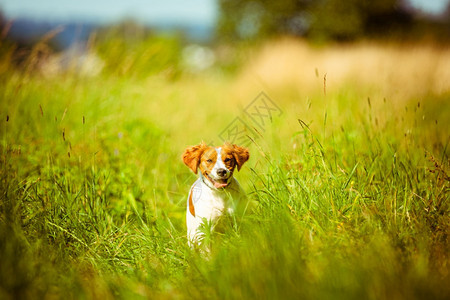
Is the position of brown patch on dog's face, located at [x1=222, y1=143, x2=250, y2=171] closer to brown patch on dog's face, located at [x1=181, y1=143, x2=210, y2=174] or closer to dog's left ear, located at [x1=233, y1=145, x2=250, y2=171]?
dog's left ear, located at [x1=233, y1=145, x2=250, y2=171]

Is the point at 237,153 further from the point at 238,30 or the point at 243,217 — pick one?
the point at 238,30

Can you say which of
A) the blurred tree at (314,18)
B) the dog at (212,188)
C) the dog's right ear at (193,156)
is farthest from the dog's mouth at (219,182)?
the blurred tree at (314,18)

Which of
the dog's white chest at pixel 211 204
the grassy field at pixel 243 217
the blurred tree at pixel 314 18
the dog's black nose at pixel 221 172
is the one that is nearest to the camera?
the grassy field at pixel 243 217

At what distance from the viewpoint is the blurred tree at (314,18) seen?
11.1m

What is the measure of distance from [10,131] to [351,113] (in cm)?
335

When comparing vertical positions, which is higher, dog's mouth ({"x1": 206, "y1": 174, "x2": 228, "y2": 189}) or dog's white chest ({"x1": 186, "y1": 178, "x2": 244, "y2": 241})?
dog's mouth ({"x1": 206, "y1": 174, "x2": 228, "y2": 189})

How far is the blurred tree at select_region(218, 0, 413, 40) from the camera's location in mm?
11070

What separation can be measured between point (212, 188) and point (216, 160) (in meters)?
0.19

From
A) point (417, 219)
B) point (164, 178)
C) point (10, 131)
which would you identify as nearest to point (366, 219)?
point (417, 219)

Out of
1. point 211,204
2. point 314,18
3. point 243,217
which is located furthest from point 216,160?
point 314,18

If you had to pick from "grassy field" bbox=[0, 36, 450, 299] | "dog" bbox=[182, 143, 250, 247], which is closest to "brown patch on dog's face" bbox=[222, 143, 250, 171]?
"dog" bbox=[182, 143, 250, 247]

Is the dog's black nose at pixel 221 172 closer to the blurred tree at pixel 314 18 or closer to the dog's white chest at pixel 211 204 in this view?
the dog's white chest at pixel 211 204

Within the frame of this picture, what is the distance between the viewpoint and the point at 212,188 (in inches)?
86.8

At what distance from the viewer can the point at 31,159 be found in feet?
9.18
